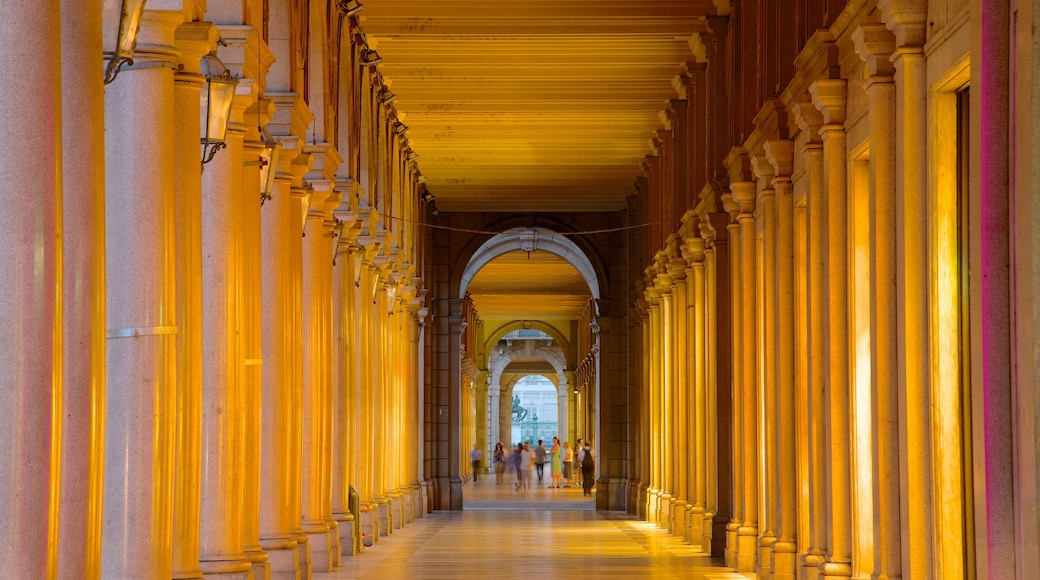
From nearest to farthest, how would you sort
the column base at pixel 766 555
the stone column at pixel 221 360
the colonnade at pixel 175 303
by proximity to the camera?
the colonnade at pixel 175 303 < the stone column at pixel 221 360 < the column base at pixel 766 555

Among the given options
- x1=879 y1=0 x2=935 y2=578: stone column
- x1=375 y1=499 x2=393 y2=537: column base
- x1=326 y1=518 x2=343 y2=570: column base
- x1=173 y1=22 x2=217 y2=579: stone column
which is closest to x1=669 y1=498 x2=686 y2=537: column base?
x1=375 y1=499 x2=393 y2=537: column base

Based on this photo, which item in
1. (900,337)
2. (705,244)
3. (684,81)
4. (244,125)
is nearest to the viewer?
(900,337)

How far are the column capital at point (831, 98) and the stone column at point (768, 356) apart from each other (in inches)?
131

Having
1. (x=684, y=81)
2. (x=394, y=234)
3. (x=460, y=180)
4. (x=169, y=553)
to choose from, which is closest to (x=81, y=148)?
(x=169, y=553)

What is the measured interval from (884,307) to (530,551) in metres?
11.4

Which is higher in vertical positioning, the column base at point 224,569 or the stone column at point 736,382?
the stone column at point 736,382

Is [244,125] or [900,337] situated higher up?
[244,125]

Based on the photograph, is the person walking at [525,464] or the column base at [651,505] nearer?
the column base at [651,505]

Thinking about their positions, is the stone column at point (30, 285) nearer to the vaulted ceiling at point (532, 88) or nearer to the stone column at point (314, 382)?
the stone column at point (314, 382)

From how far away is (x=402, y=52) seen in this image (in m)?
25.3

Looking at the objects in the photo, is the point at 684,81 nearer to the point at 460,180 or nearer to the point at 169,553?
the point at 460,180

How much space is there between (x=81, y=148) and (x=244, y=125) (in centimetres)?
622

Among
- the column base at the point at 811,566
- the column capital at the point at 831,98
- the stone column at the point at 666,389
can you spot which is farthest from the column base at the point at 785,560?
the stone column at the point at 666,389

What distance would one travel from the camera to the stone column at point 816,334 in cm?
1491
